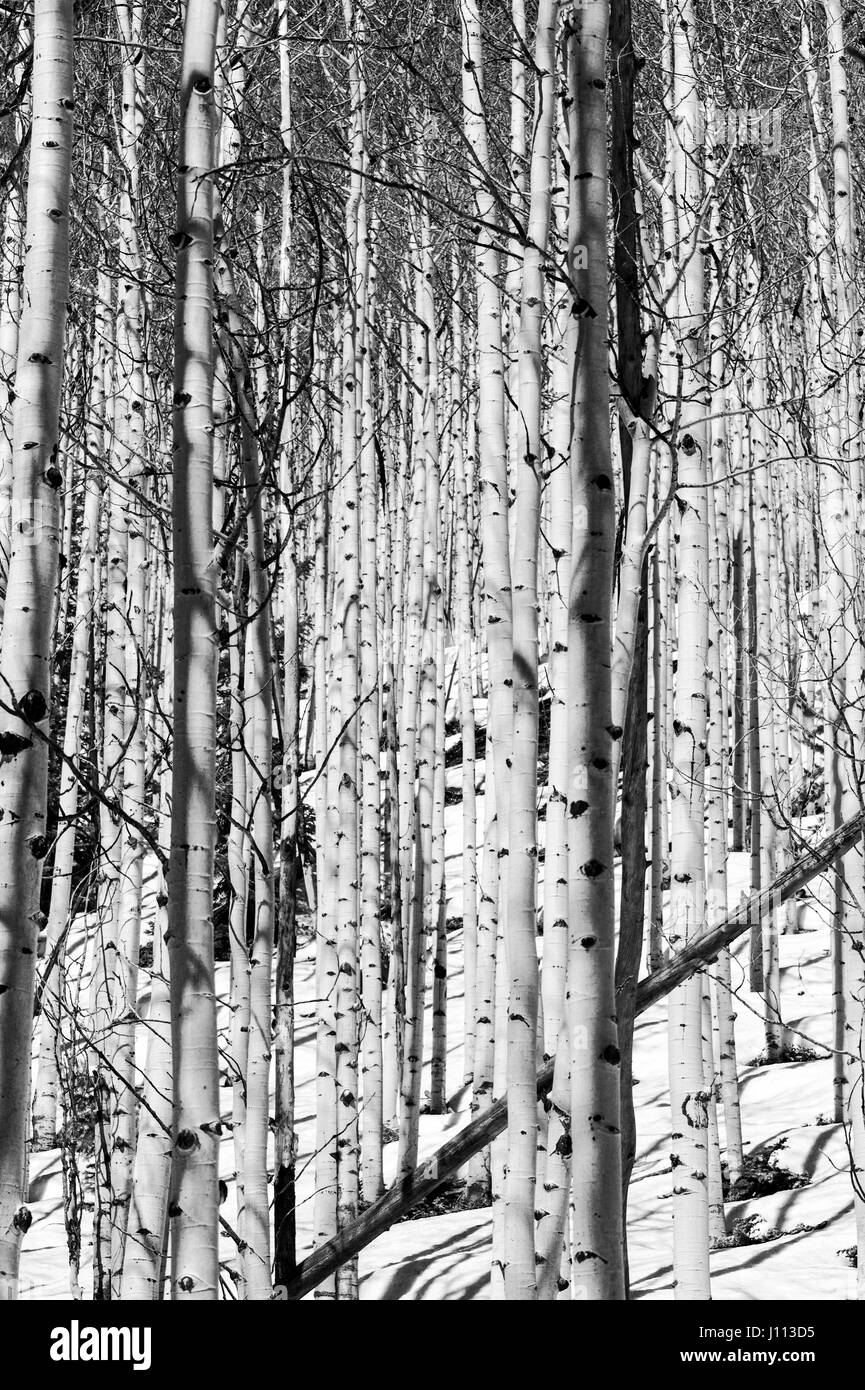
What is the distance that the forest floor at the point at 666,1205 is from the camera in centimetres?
653

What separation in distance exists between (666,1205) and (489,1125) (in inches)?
143

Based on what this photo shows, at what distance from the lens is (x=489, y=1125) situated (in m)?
4.93

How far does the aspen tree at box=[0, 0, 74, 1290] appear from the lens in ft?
9.33

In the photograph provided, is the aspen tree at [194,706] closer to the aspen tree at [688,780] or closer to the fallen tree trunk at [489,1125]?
the fallen tree trunk at [489,1125]

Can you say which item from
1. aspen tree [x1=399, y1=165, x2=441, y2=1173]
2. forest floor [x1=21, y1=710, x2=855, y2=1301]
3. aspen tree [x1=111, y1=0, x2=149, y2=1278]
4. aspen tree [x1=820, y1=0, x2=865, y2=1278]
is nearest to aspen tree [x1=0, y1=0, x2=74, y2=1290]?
aspen tree [x1=111, y1=0, x2=149, y2=1278]

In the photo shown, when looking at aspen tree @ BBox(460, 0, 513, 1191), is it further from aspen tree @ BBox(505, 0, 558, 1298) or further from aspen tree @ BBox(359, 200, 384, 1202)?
aspen tree @ BBox(359, 200, 384, 1202)

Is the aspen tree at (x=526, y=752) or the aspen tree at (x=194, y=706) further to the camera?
the aspen tree at (x=526, y=752)

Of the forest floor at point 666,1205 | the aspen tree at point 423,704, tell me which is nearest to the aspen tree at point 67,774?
the forest floor at point 666,1205

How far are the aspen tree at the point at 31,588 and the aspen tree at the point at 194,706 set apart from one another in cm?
33

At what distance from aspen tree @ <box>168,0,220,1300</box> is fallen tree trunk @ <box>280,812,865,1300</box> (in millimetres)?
1792

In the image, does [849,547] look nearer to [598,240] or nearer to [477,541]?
[598,240]

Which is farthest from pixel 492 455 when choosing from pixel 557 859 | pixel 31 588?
pixel 31 588

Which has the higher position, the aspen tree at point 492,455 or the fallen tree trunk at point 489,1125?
the aspen tree at point 492,455

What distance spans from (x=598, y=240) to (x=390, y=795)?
7.85 meters
